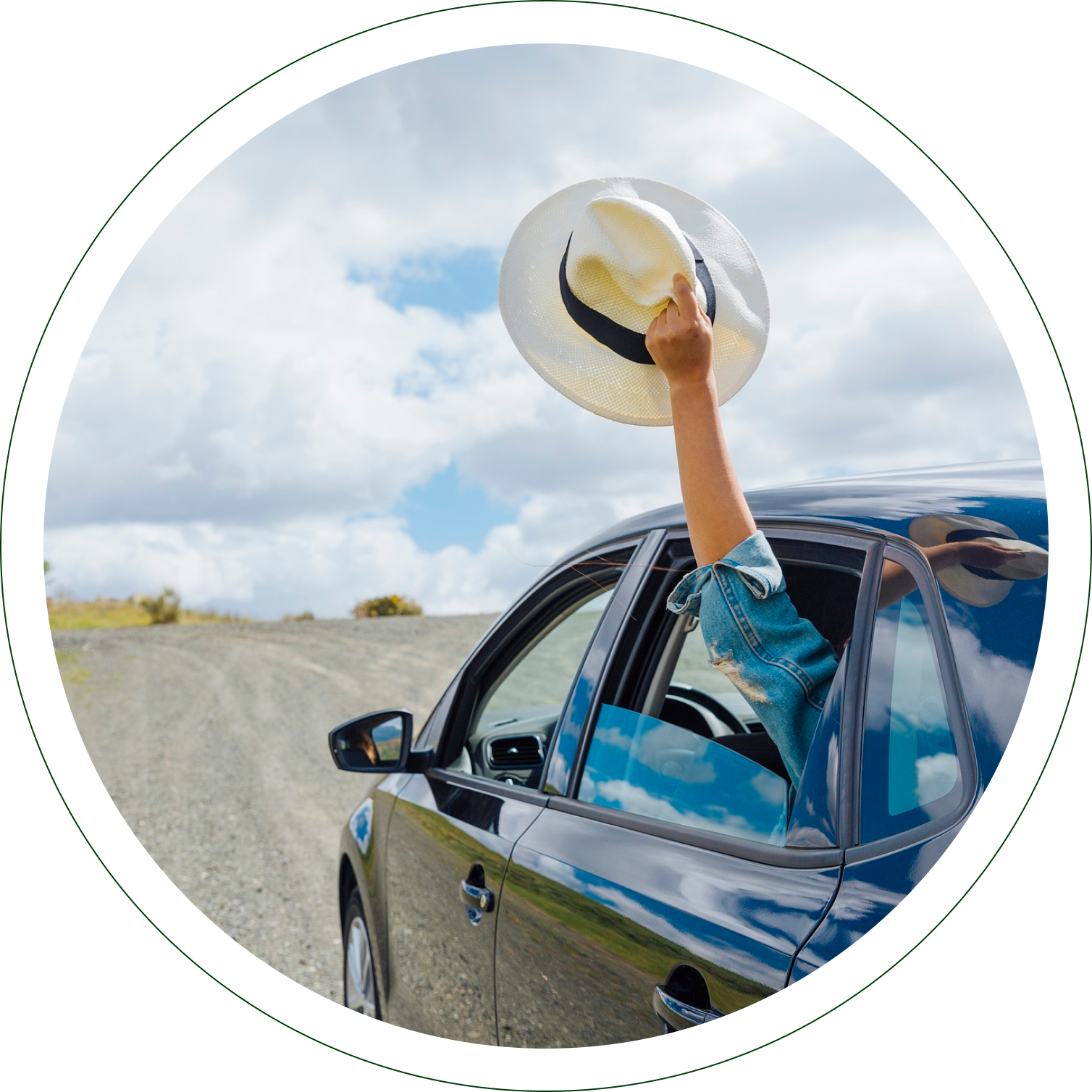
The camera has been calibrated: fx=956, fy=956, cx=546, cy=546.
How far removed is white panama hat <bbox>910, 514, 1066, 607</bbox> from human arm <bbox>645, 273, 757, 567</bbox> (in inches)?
11.6

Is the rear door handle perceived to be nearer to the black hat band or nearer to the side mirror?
the black hat band

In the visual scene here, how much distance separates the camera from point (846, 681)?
54.2 inches

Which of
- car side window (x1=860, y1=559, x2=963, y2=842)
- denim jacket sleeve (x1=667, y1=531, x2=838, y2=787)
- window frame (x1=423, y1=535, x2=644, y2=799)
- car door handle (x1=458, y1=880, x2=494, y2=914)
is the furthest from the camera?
window frame (x1=423, y1=535, x2=644, y2=799)

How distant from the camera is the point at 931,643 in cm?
127

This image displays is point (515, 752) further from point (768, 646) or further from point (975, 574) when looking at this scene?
point (975, 574)

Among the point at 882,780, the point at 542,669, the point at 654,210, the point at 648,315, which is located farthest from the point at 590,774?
the point at 542,669

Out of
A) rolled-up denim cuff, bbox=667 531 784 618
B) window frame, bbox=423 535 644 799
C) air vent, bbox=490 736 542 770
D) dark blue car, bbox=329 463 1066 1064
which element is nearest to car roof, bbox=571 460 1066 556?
dark blue car, bbox=329 463 1066 1064

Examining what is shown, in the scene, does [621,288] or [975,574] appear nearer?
[975,574]

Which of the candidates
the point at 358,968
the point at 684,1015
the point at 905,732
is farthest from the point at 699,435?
the point at 358,968

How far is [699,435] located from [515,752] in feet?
4.57

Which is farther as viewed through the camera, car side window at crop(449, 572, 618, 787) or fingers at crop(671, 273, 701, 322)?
car side window at crop(449, 572, 618, 787)

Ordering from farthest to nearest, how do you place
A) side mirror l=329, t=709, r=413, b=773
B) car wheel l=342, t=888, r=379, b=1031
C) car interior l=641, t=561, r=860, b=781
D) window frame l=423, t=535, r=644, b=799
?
car wheel l=342, t=888, r=379, b=1031 < side mirror l=329, t=709, r=413, b=773 < window frame l=423, t=535, r=644, b=799 < car interior l=641, t=561, r=860, b=781

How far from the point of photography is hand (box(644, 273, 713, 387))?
1.55 meters

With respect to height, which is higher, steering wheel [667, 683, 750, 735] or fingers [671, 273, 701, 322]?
fingers [671, 273, 701, 322]
